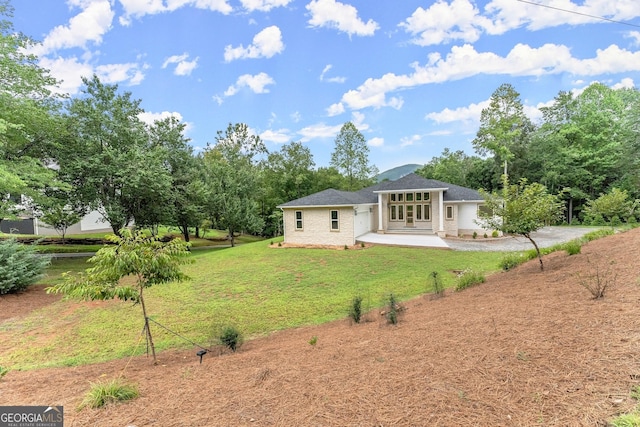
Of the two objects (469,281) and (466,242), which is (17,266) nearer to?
(469,281)

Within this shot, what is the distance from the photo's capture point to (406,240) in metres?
18.7

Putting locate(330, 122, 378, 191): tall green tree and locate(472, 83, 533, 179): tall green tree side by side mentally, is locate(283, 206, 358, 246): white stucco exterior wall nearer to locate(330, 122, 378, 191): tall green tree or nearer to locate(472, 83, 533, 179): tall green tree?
locate(330, 122, 378, 191): tall green tree

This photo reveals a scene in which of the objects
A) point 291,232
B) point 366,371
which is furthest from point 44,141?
point 366,371

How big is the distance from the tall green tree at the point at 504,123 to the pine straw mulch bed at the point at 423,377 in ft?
101

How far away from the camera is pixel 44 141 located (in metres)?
15.0

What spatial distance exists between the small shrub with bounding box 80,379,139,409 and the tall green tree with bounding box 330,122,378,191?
106 feet

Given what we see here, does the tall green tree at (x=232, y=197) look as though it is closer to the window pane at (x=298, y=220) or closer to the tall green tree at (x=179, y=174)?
the tall green tree at (x=179, y=174)

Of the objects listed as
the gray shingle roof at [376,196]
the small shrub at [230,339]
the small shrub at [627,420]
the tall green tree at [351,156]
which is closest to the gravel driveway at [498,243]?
the gray shingle roof at [376,196]

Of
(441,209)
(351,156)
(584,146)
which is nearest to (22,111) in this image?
(441,209)

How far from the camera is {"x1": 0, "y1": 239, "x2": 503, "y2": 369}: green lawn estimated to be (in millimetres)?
6559

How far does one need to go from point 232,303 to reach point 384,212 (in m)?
16.4

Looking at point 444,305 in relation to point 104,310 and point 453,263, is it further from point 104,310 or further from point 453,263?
point 104,310

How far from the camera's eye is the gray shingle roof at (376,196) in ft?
61.7

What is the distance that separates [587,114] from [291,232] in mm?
34395
